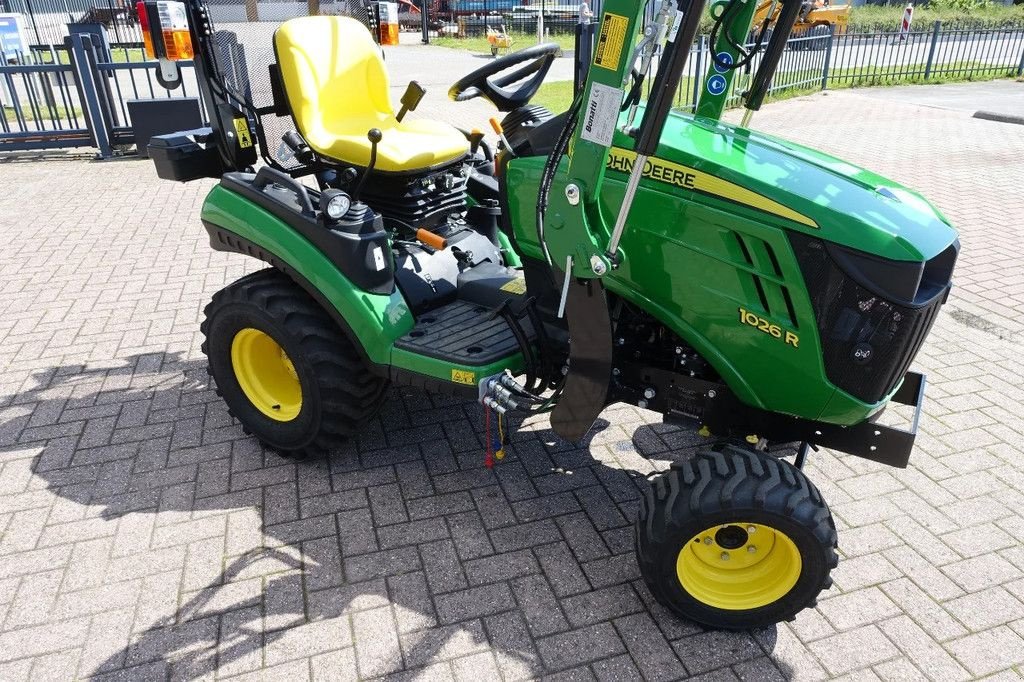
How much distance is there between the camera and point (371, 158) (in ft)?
10.0

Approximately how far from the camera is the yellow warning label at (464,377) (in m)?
2.67

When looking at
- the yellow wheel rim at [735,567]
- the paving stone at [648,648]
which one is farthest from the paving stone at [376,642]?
the yellow wheel rim at [735,567]

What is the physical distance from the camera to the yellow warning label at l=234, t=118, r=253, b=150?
10.6 ft

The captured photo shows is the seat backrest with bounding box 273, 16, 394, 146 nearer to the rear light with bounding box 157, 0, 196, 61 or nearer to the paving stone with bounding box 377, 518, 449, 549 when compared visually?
the rear light with bounding box 157, 0, 196, 61

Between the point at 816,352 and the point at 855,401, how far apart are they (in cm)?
19

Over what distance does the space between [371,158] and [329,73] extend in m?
0.79

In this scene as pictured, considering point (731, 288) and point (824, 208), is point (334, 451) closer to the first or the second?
point (731, 288)

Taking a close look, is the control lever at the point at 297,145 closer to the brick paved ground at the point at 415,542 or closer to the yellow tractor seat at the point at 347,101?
the yellow tractor seat at the point at 347,101

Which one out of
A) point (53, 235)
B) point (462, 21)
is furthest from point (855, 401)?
point (462, 21)

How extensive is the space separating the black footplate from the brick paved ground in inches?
23.4

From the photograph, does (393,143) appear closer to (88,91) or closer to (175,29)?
(175,29)

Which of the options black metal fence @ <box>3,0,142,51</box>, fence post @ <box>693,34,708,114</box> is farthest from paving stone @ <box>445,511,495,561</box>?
black metal fence @ <box>3,0,142,51</box>

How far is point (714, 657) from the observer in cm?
226

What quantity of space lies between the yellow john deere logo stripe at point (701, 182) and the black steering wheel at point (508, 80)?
0.75 metres
